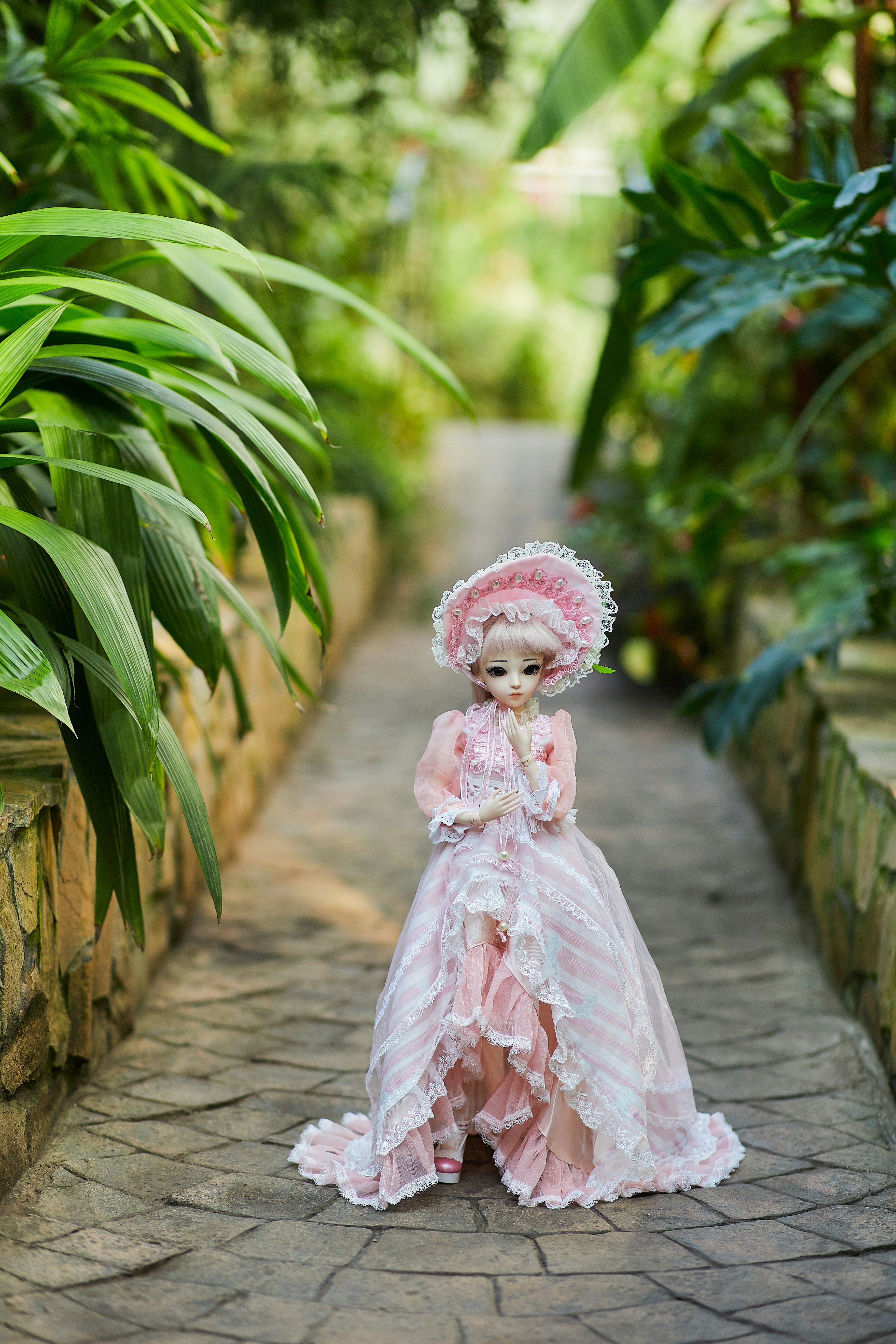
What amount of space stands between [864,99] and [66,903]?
12.8 feet

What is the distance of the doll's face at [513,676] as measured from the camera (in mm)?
2168

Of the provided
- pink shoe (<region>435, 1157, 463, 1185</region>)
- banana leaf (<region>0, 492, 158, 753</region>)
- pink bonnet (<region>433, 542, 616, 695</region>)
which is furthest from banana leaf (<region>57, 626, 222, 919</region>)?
pink shoe (<region>435, 1157, 463, 1185</region>)

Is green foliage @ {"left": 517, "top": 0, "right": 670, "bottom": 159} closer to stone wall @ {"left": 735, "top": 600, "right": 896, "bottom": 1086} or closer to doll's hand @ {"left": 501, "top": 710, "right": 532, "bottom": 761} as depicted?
stone wall @ {"left": 735, "top": 600, "right": 896, "bottom": 1086}

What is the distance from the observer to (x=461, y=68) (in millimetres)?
6031

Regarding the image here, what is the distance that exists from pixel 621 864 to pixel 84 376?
2469 millimetres

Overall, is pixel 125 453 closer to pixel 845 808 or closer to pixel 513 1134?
pixel 513 1134

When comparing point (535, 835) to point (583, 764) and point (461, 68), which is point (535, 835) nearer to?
point (583, 764)

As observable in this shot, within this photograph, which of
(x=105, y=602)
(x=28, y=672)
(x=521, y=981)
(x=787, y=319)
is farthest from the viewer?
(x=787, y=319)

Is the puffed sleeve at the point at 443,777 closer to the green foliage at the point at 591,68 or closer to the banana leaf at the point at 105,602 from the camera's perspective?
the banana leaf at the point at 105,602

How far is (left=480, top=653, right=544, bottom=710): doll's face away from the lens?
7.11ft

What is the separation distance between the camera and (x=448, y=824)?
2.16 meters

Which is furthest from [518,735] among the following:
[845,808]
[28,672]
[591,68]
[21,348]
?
[591,68]

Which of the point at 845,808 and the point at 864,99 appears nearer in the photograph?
the point at 845,808

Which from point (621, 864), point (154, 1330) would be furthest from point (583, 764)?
point (154, 1330)
